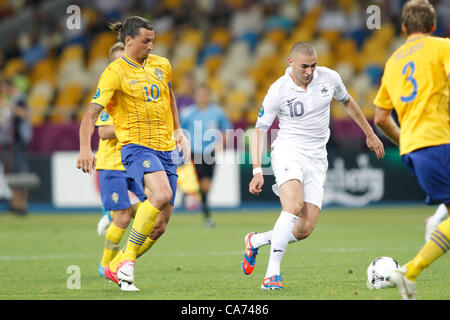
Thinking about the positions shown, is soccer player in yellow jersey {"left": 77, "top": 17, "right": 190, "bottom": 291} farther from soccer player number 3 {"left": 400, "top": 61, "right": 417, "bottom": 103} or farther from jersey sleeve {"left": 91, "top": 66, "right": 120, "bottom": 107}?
soccer player number 3 {"left": 400, "top": 61, "right": 417, "bottom": 103}

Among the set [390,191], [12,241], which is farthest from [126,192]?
[390,191]

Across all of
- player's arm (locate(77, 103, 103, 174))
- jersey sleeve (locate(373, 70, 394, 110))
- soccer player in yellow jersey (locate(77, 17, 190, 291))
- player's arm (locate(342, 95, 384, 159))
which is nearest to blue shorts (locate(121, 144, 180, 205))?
soccer player in yellow jersey (locate(77, 17, 190, 291))

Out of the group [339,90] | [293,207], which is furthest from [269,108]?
[293,207]

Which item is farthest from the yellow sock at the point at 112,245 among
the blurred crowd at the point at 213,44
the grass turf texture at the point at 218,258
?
the blurred crowd at the point at 213,44

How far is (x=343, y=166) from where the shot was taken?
16688 millimetres

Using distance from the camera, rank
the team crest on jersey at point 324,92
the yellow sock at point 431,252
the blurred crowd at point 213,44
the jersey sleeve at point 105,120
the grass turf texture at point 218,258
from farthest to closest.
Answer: the blurred crowd at point 213,44
the jersey sleeve at point 105,120
the team crest on jersey at point 324,92
the grass turf texture at point 218,258
the yellow sock at point 431,252

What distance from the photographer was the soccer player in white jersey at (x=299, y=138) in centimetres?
729

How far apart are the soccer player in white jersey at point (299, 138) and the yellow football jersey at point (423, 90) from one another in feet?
4.09

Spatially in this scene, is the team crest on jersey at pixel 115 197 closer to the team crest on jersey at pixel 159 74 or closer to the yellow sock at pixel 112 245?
the yellow sock at pixel 112 245

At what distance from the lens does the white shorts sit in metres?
7.43

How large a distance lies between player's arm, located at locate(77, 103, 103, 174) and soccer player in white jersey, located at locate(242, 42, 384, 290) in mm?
1435

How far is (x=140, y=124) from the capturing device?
7.37 m

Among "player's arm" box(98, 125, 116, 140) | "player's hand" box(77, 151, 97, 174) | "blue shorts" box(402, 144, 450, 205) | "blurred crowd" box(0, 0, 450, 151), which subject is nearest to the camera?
"blue shorts" box(402, 144, 450, 205)
